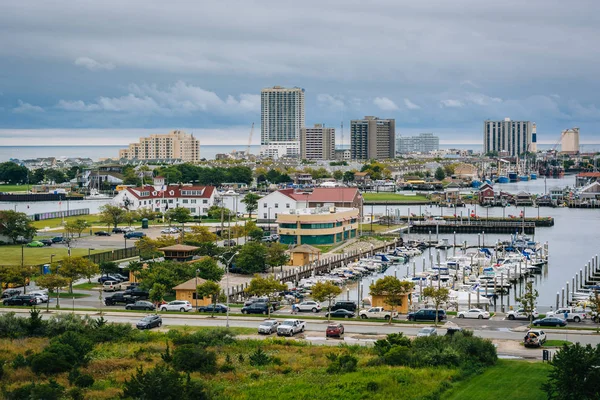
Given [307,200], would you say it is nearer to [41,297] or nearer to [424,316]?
[41,297]

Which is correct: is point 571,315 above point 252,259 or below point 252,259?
below

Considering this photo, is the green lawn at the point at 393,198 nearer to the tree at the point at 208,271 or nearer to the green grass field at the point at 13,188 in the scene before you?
the green grass field at the point at 13,188

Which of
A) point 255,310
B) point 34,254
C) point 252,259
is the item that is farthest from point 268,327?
point 34,254

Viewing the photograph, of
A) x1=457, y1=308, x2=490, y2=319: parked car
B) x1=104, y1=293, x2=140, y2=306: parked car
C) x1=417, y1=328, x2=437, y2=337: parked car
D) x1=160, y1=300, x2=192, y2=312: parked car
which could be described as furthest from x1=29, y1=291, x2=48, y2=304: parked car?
x1=457, y1=308, x2=490, y2=319: parked car

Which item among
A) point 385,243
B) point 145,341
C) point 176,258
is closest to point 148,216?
point 385,243

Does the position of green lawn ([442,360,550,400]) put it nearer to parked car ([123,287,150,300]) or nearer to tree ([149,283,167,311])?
tree ([149,283,167,311])

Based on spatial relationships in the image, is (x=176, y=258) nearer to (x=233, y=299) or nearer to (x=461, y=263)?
(x=233, y=299)

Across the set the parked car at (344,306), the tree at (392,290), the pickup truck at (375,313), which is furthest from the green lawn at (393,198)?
the pickup truck at (375,313)
